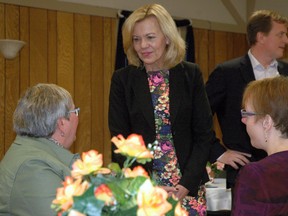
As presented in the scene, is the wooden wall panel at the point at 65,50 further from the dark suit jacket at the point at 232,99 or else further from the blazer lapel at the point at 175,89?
the blazer lapel at the point at 175,89

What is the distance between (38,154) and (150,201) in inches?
42.1

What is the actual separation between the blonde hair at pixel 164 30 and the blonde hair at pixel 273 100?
69 centimetres

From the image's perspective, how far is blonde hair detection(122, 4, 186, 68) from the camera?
8.60 ft

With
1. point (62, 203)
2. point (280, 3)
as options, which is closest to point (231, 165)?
point (62, 203)

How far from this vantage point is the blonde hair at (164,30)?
2.62 meters

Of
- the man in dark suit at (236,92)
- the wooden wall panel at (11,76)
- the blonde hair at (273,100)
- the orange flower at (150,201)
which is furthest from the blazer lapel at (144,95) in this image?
the wooden wall panel at (11,76)

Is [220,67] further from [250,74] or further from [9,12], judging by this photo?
[9,12]

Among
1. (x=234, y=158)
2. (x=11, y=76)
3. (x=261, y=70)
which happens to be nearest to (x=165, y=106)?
(x=234, y=158)

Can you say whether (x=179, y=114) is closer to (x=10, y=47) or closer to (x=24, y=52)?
(x=10, y=47)

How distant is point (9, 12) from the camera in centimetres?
543

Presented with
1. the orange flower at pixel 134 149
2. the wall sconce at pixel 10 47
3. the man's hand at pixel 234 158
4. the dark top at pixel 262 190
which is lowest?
the man's hand at pixel 234 158

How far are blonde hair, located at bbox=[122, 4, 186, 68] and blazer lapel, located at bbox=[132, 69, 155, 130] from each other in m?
0.09

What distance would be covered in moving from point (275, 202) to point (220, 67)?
1502 mm

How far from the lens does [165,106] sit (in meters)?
2.61
